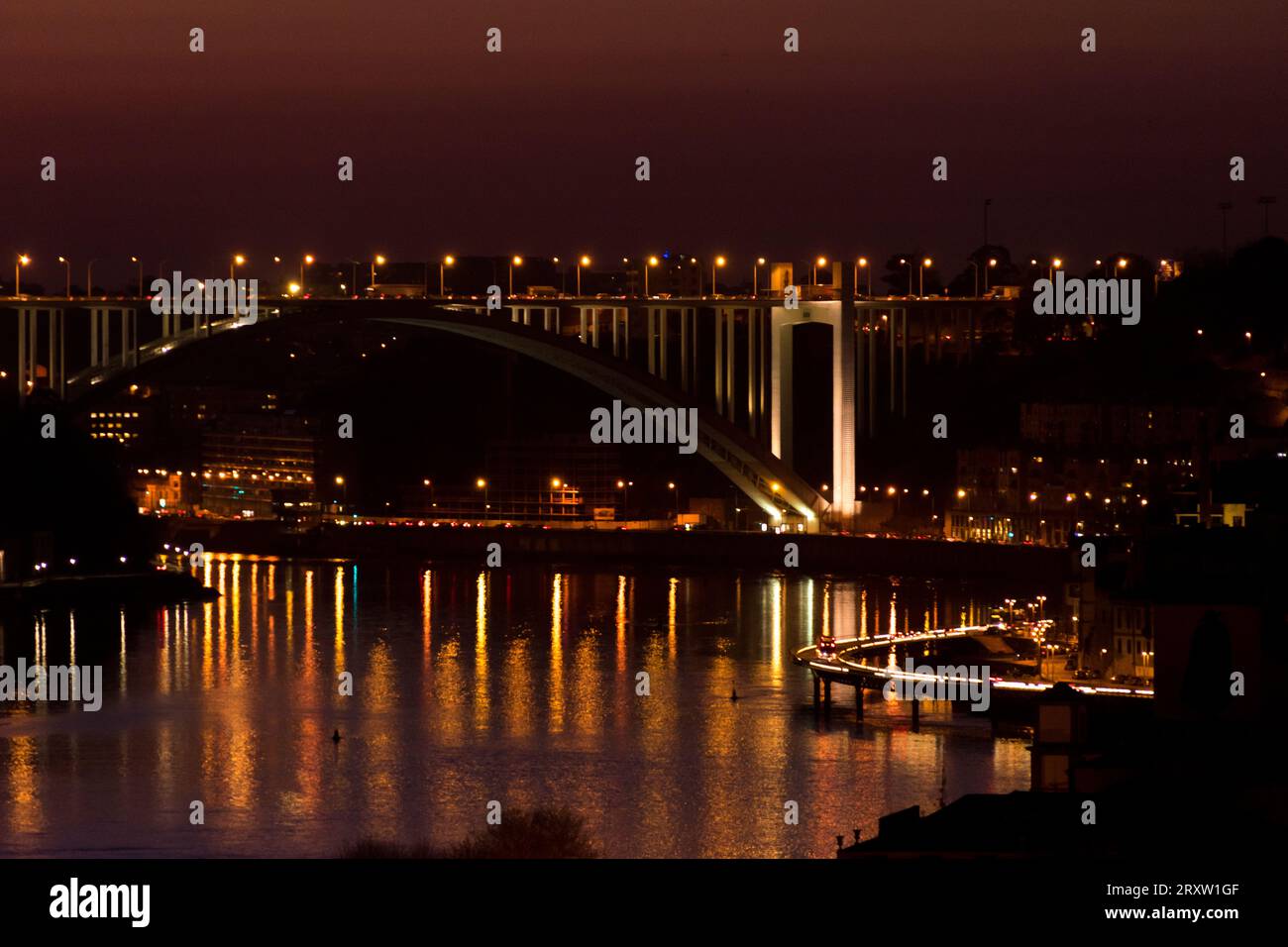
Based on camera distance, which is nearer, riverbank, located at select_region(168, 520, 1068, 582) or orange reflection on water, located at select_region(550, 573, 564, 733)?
orange reflection on water, located at select_region(550, 573, 564, 733)

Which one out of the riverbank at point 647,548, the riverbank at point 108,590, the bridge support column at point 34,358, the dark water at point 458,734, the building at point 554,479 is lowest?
the dark water at point 458,734

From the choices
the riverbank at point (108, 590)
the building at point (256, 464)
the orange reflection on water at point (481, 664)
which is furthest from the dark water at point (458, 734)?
the building at point (256, 464)

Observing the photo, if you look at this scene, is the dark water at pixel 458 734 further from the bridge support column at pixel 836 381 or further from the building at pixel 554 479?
the building at pixel 554 479

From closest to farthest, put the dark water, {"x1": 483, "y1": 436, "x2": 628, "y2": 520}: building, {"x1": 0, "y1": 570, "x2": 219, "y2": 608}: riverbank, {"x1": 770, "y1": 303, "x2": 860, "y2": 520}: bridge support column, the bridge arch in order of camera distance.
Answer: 1. the dark water
2. {"x1": 0, "y1": 570, "x2": 219, "y2": 608}: riverbank
3. {"x1": 770, "y1": 303, "x2": 860, "y2": 520}: bridge support column
4. the bridge arch
5. {"x1": 483, "y1": 436, "x2": 628, "y2": 520}: building

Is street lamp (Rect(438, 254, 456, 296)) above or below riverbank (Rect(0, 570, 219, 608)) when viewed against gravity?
above

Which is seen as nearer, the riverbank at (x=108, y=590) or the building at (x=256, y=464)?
the riverbank at (x=108, y=590)

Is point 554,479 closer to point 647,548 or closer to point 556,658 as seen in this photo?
point 647,548

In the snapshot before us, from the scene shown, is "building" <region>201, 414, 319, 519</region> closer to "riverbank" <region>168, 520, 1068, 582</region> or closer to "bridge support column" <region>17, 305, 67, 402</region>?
"riverbank" <region>168, 520, 1068, 582</region>

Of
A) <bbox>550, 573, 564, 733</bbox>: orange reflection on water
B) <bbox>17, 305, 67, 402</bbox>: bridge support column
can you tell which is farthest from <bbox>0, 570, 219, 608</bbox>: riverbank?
<bbox>550, 573, 564, 733</bbox>: orange reflection on water

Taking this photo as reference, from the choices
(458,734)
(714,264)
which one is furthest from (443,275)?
(458,734)
